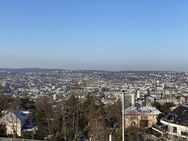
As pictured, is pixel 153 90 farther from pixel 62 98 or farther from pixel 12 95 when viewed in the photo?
pixel 62 98

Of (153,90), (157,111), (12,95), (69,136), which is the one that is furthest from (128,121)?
(153,90)

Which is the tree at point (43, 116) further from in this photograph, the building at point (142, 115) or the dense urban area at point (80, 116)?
the building at point (142, 115)

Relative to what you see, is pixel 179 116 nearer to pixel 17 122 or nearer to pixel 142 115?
pixel 17 122

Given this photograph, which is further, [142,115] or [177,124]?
[142,115]

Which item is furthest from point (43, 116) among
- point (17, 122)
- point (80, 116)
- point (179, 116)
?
point (179, 116)

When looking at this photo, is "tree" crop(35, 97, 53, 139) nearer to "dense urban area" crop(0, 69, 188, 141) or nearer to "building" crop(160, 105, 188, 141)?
"dense urban area" crop(0, 69, 188, 141)

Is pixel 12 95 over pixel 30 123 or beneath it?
over

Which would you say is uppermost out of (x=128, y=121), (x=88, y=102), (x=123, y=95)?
(x=123, y=95)
